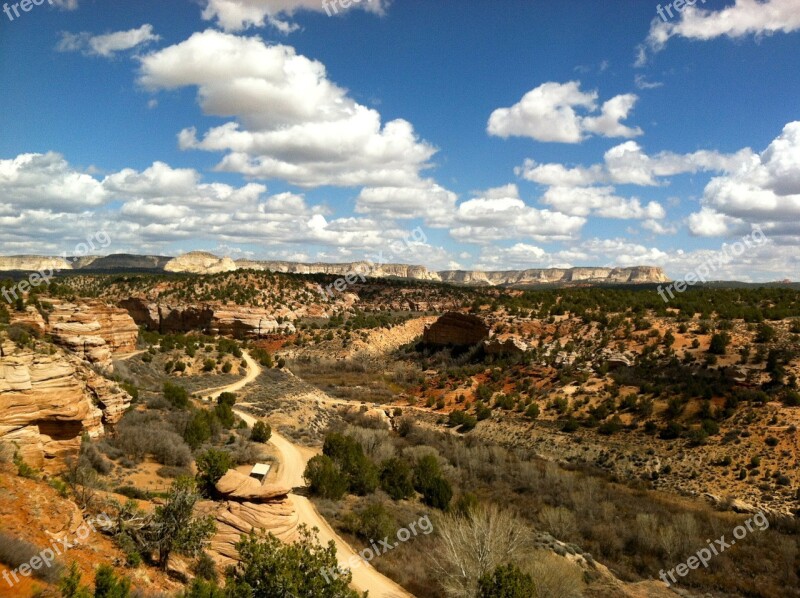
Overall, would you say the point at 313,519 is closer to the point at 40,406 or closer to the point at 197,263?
the point at 40,406

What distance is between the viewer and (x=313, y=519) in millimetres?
14641

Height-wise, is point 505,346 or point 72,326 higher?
point 72,326

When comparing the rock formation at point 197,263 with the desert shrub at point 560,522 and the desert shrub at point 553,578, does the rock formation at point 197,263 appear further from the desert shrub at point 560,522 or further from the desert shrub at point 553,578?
the desert shrub at point 553,578

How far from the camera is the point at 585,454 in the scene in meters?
25.7

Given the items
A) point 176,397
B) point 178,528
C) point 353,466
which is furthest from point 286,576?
point 176,397

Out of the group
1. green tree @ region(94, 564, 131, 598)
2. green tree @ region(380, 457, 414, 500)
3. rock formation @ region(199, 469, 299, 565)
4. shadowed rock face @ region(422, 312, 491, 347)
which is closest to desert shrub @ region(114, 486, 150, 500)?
rock formation @ region(199, 469, 299, 565)

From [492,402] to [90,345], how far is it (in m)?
25.5

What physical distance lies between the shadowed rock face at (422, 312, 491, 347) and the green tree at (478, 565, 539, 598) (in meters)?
36.4

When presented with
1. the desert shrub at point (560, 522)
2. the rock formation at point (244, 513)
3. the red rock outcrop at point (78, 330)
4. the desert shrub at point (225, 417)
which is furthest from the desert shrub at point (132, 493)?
the desert shrub at point (560, 522)

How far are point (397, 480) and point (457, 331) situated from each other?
32095 mm

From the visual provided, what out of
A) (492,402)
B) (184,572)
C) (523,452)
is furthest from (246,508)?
(492,402)

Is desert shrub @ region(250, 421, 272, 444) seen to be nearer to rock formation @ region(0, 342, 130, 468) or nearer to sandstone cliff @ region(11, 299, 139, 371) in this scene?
rock formation @ region(0, 342, 130, 468)

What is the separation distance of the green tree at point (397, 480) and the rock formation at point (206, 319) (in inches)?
1609

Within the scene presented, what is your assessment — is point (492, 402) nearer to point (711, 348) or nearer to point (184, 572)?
point (711, 348)
